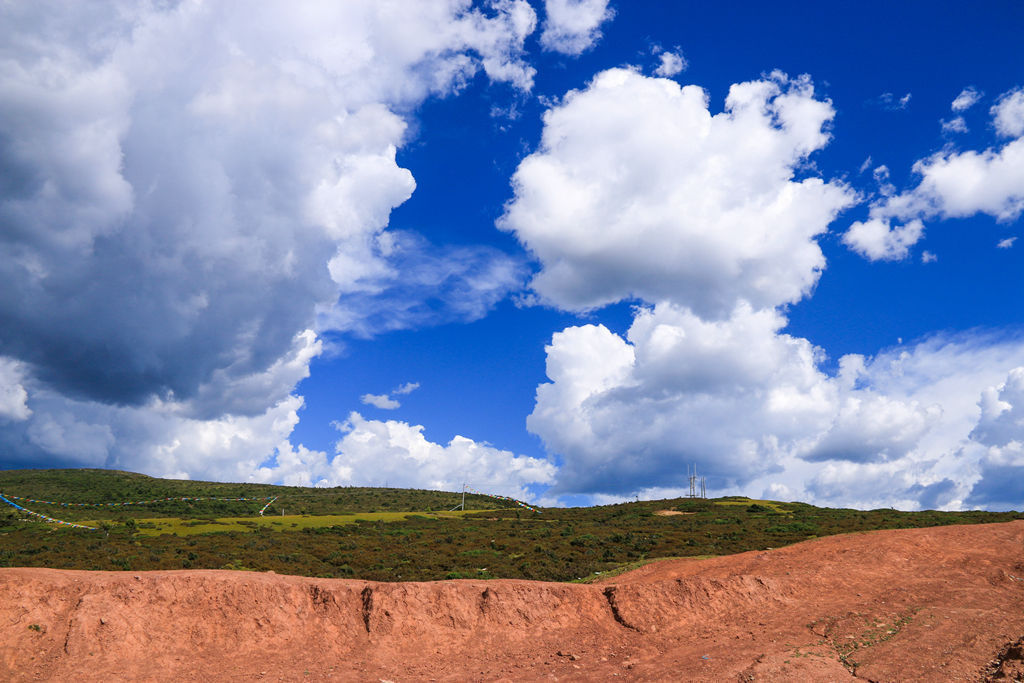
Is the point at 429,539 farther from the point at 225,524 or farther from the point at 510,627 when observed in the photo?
the point at 510,627

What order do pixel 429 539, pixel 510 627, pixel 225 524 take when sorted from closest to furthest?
pixel 510 627
pixel 429 539
pixel 225 524

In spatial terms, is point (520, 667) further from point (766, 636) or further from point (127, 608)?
point (127, 608)

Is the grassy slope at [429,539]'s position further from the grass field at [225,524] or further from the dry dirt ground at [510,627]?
the dry dirt ground at [510,627]

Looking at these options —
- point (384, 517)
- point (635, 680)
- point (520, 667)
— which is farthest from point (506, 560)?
point (384, 517)

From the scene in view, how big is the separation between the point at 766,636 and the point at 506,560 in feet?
54.0

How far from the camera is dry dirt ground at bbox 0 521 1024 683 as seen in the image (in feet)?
56.2

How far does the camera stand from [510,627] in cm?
2016

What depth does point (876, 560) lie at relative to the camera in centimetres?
2434

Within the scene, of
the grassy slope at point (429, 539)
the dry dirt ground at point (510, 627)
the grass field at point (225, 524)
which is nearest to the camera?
the dry dirt ground at point (510, 627)

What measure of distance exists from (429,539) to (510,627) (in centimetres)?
2303

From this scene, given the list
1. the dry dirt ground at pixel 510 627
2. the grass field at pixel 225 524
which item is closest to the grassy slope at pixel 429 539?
the grass field at pixel 225 524

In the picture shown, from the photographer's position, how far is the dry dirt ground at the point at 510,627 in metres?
17.1

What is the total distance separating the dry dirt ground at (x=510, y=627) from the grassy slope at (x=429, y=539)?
27.2ft

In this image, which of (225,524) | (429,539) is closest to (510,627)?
(429,539)
